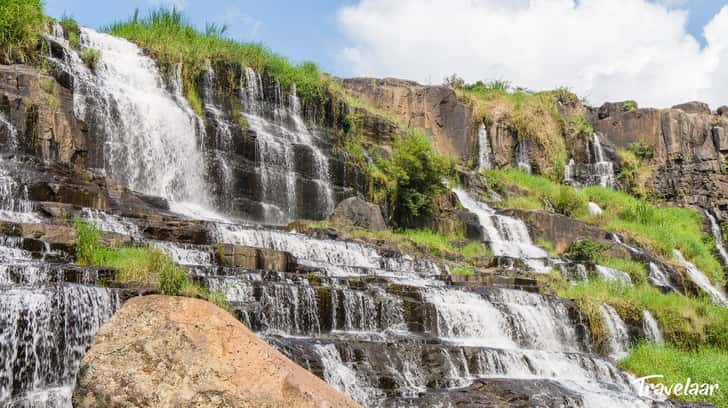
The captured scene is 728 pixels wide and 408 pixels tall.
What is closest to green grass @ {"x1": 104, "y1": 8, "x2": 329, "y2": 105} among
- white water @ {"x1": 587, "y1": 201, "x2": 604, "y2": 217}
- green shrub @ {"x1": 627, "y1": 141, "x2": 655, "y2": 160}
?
white water @ {"x1": 587, "y1": 201, "x2": 604, "y2": 217}

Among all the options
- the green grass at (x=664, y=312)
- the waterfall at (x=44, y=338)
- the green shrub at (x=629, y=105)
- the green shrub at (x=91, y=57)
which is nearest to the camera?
the waterfall at (x=44, y=338)

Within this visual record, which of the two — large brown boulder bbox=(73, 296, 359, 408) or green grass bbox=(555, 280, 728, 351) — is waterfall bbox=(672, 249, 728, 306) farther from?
large brown boulder bbox=(73, 296, 359, 408)

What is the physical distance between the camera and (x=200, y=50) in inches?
985

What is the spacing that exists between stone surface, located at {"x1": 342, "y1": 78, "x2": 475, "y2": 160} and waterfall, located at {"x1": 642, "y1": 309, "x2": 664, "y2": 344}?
19.0 meters

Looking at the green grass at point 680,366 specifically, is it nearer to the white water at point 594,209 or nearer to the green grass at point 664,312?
the green grass at point 664,312

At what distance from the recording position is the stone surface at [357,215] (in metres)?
20.8

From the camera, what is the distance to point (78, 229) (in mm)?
11430

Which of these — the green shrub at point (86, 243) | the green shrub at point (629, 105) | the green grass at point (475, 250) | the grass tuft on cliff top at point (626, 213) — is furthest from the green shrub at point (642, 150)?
the green shrub at point (86, 243)

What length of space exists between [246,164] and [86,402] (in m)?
17.1

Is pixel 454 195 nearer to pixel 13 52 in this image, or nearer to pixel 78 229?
pixel 13 52

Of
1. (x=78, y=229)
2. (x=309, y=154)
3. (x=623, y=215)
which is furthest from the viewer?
(x=623, y=215)

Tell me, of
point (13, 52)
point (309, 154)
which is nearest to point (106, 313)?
point (13, 52)

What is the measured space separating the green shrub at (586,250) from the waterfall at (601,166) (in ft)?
41.9

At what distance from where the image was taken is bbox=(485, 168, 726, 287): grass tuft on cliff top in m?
27.5
